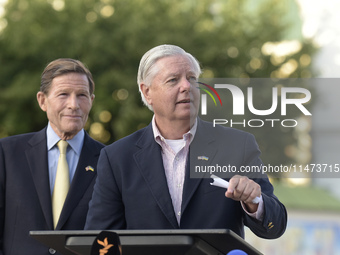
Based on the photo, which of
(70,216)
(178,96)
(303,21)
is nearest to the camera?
(178,96)

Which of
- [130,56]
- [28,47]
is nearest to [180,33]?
[130,56]

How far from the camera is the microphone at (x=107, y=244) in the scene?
2.47 metres

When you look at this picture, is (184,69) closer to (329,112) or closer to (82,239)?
(329,112)

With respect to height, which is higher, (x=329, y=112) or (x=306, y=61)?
(x=306, y=61)

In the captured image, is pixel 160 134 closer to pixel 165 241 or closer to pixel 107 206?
pixel 107 206

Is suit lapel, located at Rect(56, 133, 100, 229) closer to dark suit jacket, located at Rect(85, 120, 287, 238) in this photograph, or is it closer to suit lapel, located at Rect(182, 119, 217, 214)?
dark suit jacket, located at Rect(85, 120, 287, 238)

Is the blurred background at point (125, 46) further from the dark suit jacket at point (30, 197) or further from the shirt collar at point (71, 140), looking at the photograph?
the dark suit jacket at point (30, 197)

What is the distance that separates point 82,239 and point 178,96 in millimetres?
1417

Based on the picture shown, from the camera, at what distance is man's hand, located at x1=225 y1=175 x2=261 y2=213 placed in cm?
295

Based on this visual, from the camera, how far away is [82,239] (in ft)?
8.52

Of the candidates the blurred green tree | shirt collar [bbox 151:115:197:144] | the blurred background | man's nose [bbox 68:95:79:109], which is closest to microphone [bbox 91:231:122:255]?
shirt collar [bbox 151:115:197:144]

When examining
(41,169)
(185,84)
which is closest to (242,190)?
(185,84)

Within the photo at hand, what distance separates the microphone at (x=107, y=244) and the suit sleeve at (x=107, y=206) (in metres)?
1.22

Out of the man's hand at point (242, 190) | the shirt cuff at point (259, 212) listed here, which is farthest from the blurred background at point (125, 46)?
the man's hand at point (242, 190)
